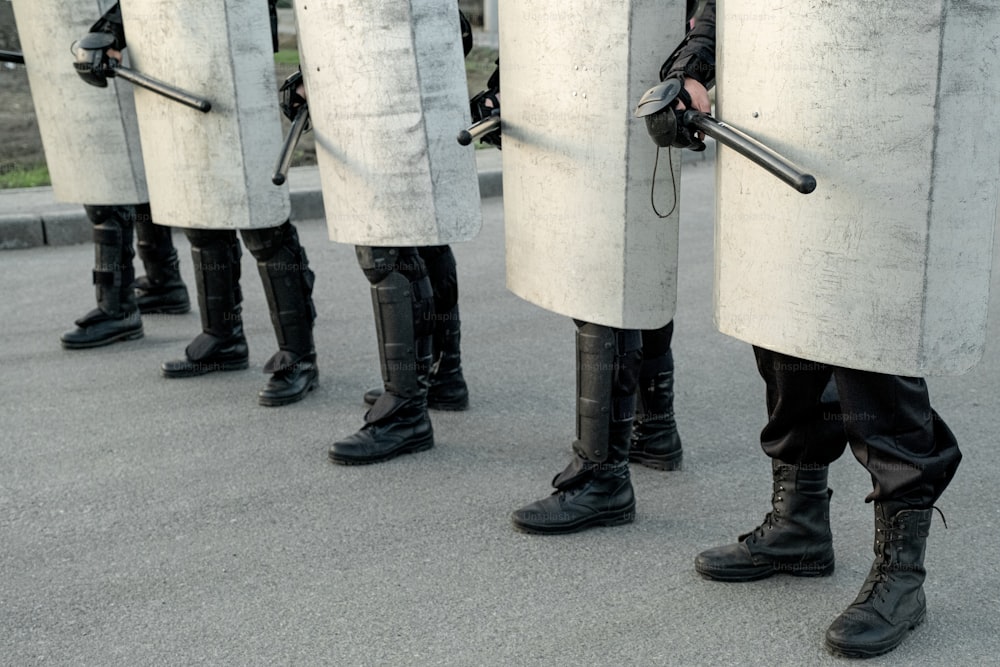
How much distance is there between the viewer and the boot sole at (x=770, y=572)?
2.83 metres

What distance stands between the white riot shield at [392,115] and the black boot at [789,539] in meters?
1.21

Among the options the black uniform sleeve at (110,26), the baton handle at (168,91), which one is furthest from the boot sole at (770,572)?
the black uniform sleeve at (110,26)

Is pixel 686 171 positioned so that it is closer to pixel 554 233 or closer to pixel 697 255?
pixel 697 255

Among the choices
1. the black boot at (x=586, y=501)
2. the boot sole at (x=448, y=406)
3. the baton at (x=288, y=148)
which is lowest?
the boot sole at (x=448, y=406)

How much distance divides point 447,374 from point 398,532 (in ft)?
3.46

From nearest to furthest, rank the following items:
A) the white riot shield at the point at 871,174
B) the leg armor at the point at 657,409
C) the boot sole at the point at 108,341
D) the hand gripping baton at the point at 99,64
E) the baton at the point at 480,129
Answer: the white riot shield at the point at 871,174 → the baton at the point at 480,129 → the leg armor at the point at 657,409 → the hand gripping baton at the point at 99,64 → the boot sole at the point at 108,341

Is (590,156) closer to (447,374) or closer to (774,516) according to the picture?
(774,516)

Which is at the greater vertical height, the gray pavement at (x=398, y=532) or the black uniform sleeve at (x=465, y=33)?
the black uniform sleeve at (x=465, y=33)

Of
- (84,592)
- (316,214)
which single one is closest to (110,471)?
(84,592)

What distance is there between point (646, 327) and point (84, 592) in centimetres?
139

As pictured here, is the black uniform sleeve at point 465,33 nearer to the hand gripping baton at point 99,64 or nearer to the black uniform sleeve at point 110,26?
the hand gripping baton at point 99,64

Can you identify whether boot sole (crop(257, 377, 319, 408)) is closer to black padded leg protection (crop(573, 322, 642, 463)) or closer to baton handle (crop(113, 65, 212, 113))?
baton handle (crop(113, 65, 212, 113))

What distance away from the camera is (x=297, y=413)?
164 inches

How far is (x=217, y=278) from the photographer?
4461 mm
